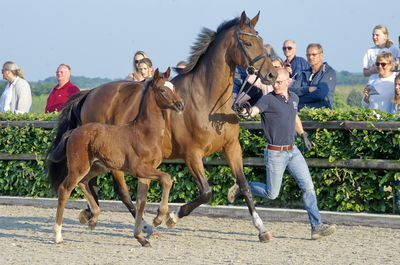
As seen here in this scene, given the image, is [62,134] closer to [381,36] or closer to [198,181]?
[198,181]

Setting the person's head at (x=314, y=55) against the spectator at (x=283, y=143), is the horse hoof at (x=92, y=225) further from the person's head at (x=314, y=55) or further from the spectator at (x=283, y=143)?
the person's head at (x=314, y=55)

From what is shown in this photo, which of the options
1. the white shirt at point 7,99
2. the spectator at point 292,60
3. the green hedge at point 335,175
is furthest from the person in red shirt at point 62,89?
the spectator at point 292,60

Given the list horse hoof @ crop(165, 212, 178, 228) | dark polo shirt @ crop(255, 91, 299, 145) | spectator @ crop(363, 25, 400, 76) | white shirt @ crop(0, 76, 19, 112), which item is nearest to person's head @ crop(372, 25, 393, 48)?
spectator @ crop(363, 25, 400, 76)

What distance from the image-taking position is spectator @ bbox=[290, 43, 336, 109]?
1125 centimetres

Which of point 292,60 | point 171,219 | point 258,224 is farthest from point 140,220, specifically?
point 292,60

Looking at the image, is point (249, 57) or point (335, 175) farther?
point (335, 175)

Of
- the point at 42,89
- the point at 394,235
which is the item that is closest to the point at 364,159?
the point at 394,235

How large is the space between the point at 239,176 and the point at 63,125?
2.67m

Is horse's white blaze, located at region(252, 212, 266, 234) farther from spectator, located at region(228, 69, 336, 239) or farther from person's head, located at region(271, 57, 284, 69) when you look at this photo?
person's head, located at region(271, 57, 284, 69)

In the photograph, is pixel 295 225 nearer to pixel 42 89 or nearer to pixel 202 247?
pixel 202 247

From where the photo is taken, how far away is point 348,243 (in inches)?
346

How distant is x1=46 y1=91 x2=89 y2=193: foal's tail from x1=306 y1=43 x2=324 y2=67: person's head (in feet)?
10.7

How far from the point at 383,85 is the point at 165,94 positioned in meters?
3.65

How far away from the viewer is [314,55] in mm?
11336
